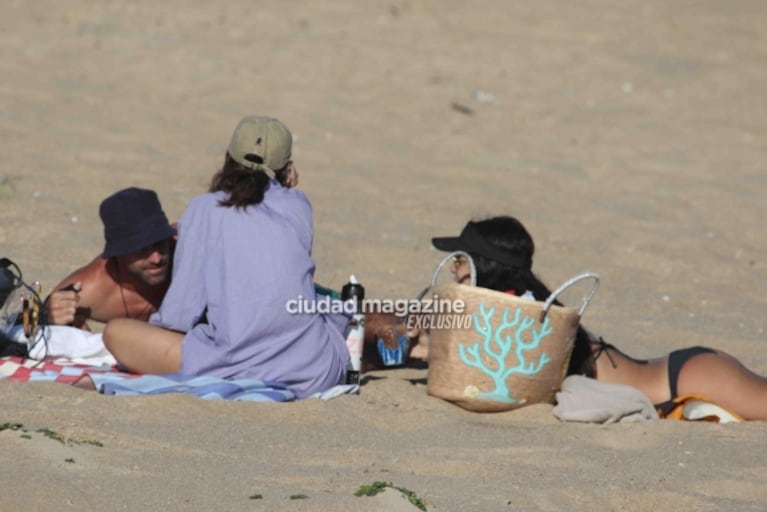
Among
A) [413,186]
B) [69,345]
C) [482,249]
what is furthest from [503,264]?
[413,186]

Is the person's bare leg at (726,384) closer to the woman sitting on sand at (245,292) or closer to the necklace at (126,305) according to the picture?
the woman sitting on sand at (245,292)

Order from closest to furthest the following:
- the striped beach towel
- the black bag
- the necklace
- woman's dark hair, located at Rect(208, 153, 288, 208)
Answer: the striped beach towel → woman's dark hair, located at Rect(208, 153, 288, 208) → the black bag → the necklace

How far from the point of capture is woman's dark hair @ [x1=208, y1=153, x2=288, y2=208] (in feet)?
16.5

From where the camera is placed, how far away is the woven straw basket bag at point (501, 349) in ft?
16.2

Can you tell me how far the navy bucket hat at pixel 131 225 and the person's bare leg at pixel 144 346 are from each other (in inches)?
14.4

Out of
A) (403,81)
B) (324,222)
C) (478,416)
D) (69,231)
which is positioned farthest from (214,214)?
(403,81)

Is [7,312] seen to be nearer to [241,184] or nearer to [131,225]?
[131,225]

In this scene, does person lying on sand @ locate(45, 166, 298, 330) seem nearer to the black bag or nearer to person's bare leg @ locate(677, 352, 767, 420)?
the black bag

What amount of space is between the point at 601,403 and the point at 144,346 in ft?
5.70

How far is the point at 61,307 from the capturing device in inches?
217

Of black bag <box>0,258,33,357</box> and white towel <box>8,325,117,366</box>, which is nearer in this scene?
black bag <box>0,258,33,357</box>

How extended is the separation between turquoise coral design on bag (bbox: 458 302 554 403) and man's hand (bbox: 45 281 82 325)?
1.66 meters

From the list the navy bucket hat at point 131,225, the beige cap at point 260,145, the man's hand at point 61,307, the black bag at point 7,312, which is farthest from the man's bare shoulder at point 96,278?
the beige cap at point 260,145

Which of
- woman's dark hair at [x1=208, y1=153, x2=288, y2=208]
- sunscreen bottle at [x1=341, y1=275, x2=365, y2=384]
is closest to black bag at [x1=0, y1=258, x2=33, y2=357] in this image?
woman's dark hair at [x1=208, y1=153, x2=288, y2=208]
